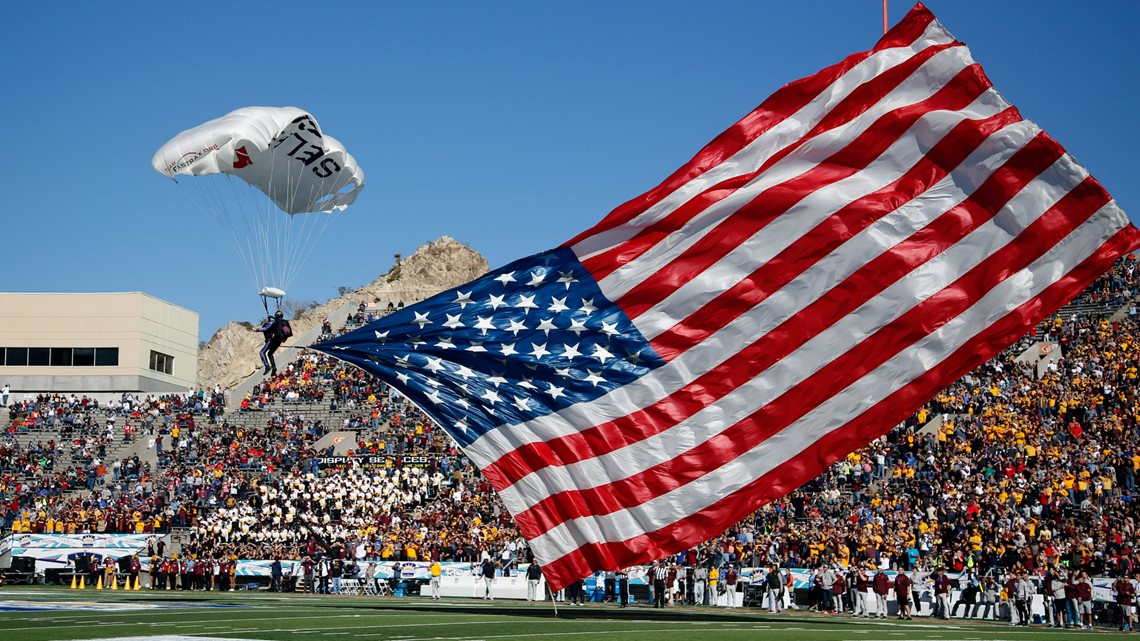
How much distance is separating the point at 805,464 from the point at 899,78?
4.03m

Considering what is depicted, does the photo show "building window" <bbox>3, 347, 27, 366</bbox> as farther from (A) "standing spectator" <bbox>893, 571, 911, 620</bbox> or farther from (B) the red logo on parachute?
(A) "standing spectator" <bbox>893, 571, 911, 620</bbox>

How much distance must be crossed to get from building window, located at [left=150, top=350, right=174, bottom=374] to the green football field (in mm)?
41333

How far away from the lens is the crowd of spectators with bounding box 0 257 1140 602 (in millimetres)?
33219

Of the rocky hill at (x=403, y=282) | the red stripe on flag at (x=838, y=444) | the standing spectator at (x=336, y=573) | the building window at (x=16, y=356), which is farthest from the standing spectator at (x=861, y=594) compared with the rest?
the rocky hill at (x=403, y=282)

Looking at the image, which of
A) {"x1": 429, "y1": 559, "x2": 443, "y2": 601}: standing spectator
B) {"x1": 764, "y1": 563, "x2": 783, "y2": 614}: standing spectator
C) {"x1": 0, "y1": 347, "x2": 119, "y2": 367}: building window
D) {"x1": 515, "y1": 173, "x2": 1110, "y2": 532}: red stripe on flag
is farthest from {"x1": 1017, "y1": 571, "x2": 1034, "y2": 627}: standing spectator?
{"x1": 0, "y1": 347, "x2": 119, "y2": 367}: building window

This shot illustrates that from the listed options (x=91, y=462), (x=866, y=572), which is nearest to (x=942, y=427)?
(x=866, y=572)

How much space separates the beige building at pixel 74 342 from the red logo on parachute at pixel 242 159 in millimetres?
40012

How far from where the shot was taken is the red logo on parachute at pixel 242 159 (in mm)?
26141

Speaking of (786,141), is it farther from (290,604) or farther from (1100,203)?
(290,604)

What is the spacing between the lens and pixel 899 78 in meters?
12.5

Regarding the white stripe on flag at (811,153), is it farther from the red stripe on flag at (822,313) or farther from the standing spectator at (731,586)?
the standing spectator at (731,586)

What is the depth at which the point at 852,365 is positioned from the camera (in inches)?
485

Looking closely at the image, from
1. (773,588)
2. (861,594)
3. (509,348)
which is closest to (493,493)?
(773,588)

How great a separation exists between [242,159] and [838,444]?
18.1 m
